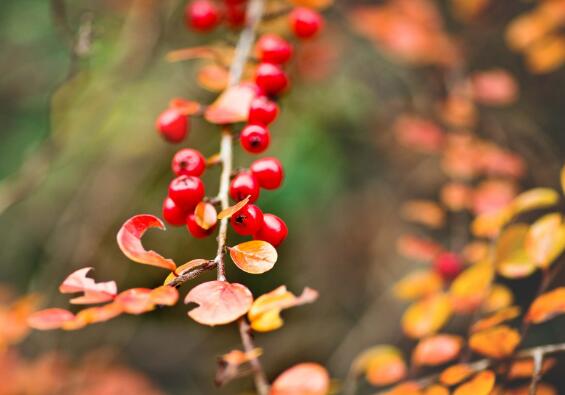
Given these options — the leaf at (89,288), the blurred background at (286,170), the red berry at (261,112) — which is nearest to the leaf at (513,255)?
the red berry at (261,112)

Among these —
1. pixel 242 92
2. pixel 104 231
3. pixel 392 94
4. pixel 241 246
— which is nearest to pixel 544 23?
pixel 392 94

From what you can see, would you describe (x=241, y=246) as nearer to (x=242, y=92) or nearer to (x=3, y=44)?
(x=242, y=92)

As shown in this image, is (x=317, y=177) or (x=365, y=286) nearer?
(x=317, y=177)

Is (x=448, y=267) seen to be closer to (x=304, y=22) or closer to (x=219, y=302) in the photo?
(x=304, y=22)

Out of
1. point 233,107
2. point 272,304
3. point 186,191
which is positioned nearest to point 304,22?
point 233,107

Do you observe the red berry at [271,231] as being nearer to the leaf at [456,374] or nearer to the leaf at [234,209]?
the leaf at [234,209]

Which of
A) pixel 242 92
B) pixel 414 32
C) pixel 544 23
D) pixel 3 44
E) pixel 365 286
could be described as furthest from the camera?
pixel 3 44

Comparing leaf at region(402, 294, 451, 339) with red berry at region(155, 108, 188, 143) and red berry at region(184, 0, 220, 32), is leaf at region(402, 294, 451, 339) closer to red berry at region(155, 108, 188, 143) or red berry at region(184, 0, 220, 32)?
red berry at region(155, 108, 188, 143)
